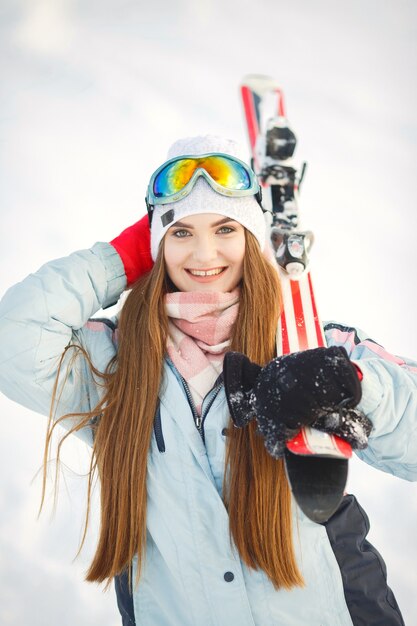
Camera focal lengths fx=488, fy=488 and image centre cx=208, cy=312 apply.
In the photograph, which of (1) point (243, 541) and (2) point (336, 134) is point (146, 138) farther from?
(1) point (243, 541)

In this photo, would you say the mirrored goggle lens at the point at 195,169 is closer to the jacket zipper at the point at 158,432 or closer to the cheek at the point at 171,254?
the cheek at the point at 171,254

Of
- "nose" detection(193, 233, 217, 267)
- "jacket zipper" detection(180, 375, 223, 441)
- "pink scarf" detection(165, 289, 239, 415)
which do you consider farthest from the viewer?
"nose" detection(193, 233, 217, 267)

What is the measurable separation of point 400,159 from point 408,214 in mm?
665

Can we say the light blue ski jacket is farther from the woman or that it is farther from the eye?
the eye

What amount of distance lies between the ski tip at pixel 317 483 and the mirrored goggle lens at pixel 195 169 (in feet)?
3.91

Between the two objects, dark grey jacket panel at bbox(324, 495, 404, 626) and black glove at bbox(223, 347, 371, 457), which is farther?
dark grey jacket panel at bbox(324, 495, 404, 626)

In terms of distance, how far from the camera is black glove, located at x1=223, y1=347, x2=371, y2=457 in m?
1.22

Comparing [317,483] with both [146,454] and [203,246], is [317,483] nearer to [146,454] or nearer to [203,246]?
[146,454]

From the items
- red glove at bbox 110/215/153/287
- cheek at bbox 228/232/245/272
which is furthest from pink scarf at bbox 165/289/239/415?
red glove at bbox 110/215/153/287

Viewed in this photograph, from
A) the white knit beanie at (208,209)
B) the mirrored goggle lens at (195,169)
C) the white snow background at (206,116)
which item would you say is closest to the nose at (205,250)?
the white knit beanie at (208,209)

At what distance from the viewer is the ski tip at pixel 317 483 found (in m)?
1.20

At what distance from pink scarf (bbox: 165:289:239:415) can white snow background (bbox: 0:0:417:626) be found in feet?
7.54

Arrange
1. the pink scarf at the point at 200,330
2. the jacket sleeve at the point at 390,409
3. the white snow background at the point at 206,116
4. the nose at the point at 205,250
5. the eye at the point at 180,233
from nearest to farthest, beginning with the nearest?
1. the jacket sleeve at the point at 390,409
2. the pink scarf at the point at 200,330
3. the nose at the point at 205,250
4. the eye at the point at 180,233
5. the white snow background at the point at 206,116

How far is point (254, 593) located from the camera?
1543mm
